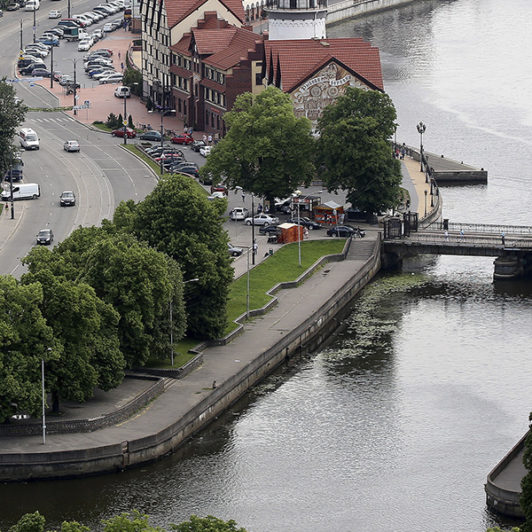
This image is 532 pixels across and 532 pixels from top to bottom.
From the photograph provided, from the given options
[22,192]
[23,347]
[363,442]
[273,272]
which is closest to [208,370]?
[363,442]

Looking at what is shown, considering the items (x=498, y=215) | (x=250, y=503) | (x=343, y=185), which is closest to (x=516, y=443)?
(x=250, y=503)

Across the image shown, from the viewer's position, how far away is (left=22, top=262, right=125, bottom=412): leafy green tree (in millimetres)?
125125

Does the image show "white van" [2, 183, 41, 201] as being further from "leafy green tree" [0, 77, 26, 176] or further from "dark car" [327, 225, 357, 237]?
"dark car" [327, 225, 357, 237]

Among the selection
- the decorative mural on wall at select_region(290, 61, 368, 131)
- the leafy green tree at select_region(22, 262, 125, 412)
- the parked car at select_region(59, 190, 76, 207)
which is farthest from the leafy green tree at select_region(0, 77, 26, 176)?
the leafy green tree at select_region(22, 262, 125, 412)

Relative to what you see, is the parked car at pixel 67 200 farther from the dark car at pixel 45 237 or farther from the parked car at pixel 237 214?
the parked car at pixel 237 214

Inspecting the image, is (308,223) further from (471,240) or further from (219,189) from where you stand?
(471,240)

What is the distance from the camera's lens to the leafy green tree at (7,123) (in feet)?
624

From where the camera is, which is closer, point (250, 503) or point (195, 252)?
point (250, 503)

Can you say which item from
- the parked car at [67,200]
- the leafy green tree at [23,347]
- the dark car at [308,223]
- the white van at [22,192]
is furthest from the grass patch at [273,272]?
the white van at [22,192]

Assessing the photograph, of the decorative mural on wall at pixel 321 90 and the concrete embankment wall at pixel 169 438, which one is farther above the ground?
the decorative mural on wall at pixel 321 90

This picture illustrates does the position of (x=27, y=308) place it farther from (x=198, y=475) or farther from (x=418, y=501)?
(x=418, y=501)

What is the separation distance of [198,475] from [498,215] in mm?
85743

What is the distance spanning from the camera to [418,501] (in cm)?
11700

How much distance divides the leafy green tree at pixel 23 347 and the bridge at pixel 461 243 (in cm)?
6176
